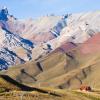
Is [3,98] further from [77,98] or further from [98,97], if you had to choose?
[98,97]

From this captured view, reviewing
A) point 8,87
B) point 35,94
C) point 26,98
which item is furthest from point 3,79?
point 26,98

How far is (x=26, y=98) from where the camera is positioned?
68625 mm

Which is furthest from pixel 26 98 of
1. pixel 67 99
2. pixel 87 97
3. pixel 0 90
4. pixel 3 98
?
pixel 87 97

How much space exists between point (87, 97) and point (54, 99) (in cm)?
1465

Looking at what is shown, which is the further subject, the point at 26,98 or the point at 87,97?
the point at 87,97

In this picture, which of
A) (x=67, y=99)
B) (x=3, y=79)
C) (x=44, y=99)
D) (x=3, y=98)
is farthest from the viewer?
(x=3, y=79)

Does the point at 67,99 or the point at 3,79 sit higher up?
the point at 3,79

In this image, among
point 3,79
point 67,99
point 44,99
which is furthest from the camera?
point 3,79

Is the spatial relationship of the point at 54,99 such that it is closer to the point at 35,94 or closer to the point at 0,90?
the point at 35,94

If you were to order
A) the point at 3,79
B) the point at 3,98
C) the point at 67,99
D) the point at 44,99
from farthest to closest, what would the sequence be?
the point at 3,79
the point at 67,99
the point at 44,99
the point at 3,98

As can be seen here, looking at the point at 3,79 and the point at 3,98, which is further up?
the point at 3,79

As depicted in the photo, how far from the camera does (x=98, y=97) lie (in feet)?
295

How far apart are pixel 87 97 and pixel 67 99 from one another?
8.51m

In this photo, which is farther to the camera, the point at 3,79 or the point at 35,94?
the point at 3,79
